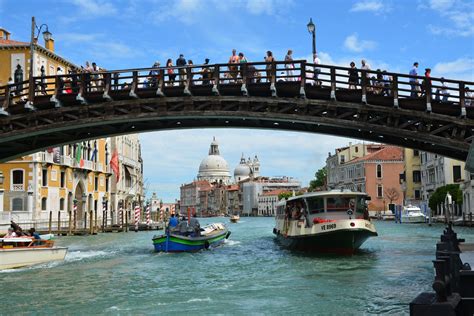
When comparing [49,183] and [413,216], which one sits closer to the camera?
[49,183]

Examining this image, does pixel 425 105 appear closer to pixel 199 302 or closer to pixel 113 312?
pixel 199 302

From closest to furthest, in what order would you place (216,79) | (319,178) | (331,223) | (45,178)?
(216,79), (331,223), (45,178), (319,178)

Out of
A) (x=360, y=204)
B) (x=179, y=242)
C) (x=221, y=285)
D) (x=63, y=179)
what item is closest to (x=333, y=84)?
(x=221, y=285)

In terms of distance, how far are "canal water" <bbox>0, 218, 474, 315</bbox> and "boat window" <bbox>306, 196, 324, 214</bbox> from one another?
1989 millimetres

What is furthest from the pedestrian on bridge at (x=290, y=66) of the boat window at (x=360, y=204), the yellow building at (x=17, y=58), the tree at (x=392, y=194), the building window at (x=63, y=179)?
the tree at (x=392, y=194)

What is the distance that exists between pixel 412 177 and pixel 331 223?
46.9 meters

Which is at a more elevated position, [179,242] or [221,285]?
[179,242]

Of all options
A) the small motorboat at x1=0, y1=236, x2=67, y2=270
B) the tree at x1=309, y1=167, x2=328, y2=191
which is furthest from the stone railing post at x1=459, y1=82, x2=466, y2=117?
the tree at x1=309, y1=167, x2=328, y2=191

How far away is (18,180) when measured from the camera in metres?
41.8

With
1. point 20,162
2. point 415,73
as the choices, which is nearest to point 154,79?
point 415,73

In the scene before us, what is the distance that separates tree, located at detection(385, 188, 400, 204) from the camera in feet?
249

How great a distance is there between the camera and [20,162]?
4181 centimetres

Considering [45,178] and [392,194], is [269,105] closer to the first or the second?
[45,178]

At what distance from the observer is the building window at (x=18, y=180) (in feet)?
137
